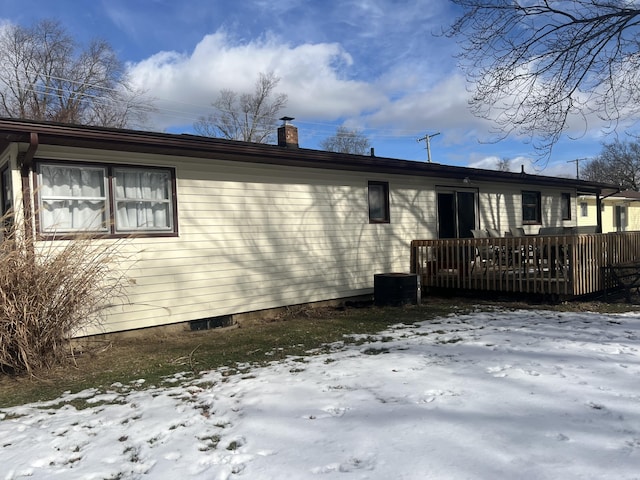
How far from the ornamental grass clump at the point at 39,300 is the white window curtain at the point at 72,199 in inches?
32.4

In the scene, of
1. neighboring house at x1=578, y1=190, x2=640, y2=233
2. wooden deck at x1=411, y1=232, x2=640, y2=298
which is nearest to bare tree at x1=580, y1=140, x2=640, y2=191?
neighboring house at x1=578, y1=190, x2=640, y2=233

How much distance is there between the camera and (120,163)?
268 inches

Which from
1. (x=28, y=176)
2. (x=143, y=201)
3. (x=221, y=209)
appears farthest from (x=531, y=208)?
(x=28, y=176)

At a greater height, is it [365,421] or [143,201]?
[143,201]

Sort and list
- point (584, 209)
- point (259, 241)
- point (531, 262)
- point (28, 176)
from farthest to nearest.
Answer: point (584, 209)
point (531, 262)
point (259, 241)
point (28, 176)

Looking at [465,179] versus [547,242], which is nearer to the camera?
[547,242]

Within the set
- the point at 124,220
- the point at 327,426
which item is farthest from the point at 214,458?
the point at 124,220

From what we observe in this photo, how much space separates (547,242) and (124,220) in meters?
7.14

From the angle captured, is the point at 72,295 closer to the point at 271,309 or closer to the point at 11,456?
the point at 11,456

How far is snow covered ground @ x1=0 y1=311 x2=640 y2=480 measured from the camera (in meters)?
2.78

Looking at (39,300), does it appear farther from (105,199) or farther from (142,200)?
(142,200)

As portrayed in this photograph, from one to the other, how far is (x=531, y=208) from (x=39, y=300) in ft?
43.7

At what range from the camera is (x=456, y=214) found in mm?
12016

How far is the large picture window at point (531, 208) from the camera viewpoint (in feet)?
45.9
